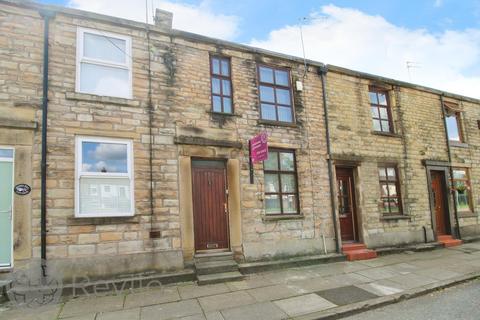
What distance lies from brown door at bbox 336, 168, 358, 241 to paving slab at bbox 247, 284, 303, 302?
3.83 metres

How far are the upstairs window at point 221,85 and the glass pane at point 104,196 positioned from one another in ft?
9.98

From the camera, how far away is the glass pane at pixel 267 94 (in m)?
8.63

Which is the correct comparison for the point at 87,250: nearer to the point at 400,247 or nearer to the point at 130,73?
the point at 130,73

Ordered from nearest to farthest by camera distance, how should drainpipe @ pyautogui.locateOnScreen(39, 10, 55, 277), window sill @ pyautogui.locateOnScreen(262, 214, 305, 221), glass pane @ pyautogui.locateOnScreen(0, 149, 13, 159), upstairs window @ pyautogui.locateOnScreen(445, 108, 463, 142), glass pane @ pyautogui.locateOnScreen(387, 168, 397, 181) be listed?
drainpipe @ pyautogui.locateOnScreen(39, 10, 55, 277), glass pane @ pyautogui.locateOnScreen(0, 149, 13, 159), window sill @ pyautogui.locateOnScreen(262, 214, 305, 221), glass pane @ pyautogui.locateOnScreen(387, 168, 397, 181), upstairs window @ pyautogui.locateOnScreen(445, 108, 463, 142)

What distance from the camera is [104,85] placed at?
22.4 ft

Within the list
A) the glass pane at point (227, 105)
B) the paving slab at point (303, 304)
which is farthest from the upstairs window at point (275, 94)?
the paving slab at point (303, 304)

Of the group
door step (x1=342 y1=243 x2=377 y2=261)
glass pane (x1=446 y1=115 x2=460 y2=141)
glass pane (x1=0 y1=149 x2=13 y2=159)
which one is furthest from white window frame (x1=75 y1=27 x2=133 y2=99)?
glass pane (x1=446 y1=115 x2=460 y2=141)

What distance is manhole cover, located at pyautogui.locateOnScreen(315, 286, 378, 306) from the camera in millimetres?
5266

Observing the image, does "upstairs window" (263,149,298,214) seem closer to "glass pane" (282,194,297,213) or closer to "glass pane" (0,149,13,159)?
"glass pane" (282,194,297,213)

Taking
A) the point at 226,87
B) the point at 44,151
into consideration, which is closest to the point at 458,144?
the point at 226,87

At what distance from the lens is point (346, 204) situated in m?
9.38

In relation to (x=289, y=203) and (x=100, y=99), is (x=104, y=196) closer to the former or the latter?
(x=100, y=99)

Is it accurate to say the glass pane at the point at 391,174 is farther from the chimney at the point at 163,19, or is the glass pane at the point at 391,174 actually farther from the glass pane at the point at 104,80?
the glass pane at the point at 104,80

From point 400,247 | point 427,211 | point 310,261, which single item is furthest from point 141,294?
point 427,211
